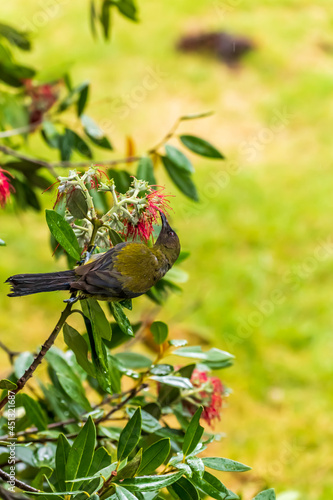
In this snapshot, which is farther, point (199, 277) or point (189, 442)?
point (199, 277)

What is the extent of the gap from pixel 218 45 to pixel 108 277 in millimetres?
3623

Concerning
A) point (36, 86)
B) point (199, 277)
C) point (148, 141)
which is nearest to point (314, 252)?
point (199, 277)

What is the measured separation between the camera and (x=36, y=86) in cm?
128

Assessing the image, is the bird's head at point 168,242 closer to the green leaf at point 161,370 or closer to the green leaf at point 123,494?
the green leaf at point 161,370

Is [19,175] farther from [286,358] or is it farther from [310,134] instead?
[310,134]

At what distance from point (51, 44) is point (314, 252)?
222 cm

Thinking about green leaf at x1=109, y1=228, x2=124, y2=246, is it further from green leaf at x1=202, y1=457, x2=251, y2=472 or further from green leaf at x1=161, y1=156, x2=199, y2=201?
green leaf at x1=161, y1=156, x2=199, y2=201

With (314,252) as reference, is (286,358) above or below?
below

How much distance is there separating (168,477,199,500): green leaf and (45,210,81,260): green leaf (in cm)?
22

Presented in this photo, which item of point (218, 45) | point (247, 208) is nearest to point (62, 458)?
point (247, 208)

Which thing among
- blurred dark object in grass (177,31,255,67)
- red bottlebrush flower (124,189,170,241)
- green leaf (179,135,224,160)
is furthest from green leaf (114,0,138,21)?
blurred dark object in grass (177,31,255,67)

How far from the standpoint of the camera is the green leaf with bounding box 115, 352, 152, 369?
0.79 meters

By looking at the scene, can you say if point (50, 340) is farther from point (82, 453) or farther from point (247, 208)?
point (247, 208)

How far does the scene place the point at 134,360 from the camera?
31.6 inches
